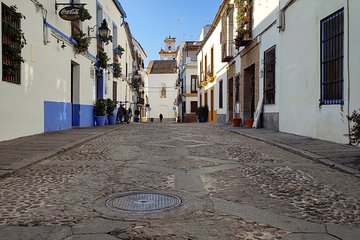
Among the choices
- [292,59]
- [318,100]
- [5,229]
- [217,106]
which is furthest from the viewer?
[217,106]

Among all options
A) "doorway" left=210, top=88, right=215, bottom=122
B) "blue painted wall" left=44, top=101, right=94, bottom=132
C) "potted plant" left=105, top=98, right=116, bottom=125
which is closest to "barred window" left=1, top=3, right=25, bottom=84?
"blue painted wall" left=44, top=101, right=94, bottom=132

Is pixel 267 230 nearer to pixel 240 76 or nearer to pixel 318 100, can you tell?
pixel 318 100

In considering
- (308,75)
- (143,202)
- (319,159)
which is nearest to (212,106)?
(308,75)

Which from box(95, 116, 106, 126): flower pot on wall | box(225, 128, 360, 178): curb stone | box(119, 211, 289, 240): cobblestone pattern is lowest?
box(119, 211, 289, 240): cobblestone pattern

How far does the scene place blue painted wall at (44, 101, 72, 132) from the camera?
11.0m

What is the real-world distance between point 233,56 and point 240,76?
7.38 feet

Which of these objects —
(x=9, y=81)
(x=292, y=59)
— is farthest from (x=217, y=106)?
(x=9, y=81)

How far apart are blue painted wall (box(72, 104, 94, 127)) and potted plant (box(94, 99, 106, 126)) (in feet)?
1.23

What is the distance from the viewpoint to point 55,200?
11.7ft

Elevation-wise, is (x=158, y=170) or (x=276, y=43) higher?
(x=276, y=43)

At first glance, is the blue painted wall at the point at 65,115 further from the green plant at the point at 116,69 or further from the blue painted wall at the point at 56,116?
the green plant at the point at 116,69

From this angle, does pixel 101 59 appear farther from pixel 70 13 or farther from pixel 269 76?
pixel 269 76

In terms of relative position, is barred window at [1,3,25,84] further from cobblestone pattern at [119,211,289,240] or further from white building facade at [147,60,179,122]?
white building facade at [147,60,179,122]

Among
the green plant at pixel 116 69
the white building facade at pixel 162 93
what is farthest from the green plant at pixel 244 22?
the white building facade at pixel 162 93
